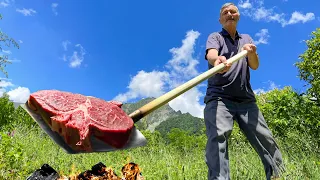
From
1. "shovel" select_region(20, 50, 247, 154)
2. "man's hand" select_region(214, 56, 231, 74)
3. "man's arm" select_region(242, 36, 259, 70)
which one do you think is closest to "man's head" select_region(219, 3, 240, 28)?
"man's arm" select_region(242, 36, 259, 70)

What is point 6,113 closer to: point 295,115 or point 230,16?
point 295,115

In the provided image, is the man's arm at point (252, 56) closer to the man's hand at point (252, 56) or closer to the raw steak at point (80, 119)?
the man's hand at point (252, 56)

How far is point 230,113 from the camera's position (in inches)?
142

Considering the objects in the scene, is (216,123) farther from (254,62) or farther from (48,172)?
(48,172)

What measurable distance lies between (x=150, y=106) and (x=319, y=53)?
652 centimetres

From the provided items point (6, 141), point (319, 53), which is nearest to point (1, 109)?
point (6, 141)

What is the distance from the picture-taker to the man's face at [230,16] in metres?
3.92

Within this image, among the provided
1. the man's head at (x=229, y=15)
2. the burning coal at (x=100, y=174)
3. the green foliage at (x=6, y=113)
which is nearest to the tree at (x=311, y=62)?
the man's head at (x=229, y=15)

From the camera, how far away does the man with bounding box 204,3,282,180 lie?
11.2 ft

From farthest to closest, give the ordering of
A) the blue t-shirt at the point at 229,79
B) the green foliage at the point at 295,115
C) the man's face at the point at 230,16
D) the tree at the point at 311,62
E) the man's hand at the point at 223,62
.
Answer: the tree at the point at 311,62 → the green foliage at the point at 295,115 → the man's face at the point at 230,16 → the blue t-shirt at the point at 229,79 → the man's hand at the point at 223,62

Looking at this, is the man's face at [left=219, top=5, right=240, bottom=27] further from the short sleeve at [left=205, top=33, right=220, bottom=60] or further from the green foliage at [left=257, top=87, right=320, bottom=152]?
the green foliage at [left=257, top=87, right=320, bottom=152]

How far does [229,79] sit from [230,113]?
33cm

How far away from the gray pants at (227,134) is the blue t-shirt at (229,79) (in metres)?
0.07

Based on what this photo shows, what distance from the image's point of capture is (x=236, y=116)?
369 cm
